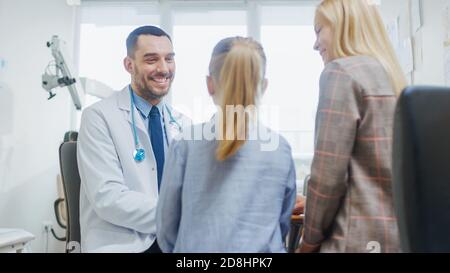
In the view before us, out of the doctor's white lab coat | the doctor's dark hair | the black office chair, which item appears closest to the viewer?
the black office chair

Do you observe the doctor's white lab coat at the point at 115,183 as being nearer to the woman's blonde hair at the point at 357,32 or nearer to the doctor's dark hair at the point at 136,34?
the doctor's dark hair at the point at 136,34

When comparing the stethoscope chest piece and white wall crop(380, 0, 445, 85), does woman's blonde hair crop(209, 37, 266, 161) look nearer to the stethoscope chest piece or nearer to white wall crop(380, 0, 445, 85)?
the stethoscope chest piece

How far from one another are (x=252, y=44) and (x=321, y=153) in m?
0.23

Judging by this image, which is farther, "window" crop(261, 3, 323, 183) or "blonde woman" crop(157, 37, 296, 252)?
"window" crop(261, 3, 323, 183)

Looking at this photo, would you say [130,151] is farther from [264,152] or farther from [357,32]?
[357,32]

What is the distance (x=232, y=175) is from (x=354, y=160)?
22 cm

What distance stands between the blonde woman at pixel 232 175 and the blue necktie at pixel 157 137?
23cm

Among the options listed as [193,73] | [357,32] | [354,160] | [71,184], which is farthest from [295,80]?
[71,184]

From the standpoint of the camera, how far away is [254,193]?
66cm

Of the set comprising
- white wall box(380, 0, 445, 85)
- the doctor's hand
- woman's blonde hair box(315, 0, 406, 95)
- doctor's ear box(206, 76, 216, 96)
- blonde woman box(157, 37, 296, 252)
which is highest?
white wall box(380, 0, 445, 85)

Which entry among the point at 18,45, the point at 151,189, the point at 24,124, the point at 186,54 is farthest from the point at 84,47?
the point at 151,189

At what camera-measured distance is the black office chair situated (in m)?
0.59

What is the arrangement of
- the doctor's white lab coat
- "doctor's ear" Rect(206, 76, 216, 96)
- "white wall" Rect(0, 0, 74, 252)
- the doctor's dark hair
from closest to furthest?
"doctor's ear" Rect(206, 76, 216, 96), the doctor's white lab coat, the doctor's dark hair, "white wall" Rect(0, 0, 74, 252)

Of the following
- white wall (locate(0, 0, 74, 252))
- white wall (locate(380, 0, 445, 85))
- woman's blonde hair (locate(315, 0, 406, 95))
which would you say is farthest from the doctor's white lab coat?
white wall (locate(380, 0, 445, 85))
